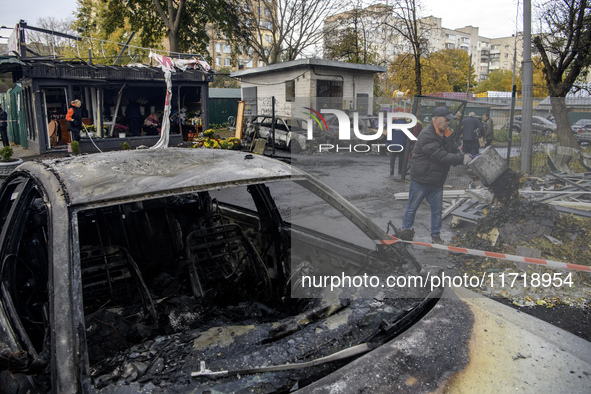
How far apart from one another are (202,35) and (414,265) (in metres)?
27.8

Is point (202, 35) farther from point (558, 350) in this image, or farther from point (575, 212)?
point (558, 350)

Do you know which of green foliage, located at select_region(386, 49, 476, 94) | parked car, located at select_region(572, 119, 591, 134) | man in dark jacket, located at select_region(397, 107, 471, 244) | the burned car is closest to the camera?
the burned car

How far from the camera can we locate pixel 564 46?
1250 centimetres

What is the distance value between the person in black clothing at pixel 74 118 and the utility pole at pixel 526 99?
13524 mm

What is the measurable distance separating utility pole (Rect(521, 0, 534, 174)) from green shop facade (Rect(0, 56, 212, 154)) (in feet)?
44.4

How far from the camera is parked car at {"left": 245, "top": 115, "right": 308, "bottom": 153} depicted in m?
15.9

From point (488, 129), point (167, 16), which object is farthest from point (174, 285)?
point (167, 16)

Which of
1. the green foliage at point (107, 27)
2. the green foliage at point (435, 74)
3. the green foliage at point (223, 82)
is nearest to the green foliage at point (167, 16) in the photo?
the green foliage at point (107, 27)

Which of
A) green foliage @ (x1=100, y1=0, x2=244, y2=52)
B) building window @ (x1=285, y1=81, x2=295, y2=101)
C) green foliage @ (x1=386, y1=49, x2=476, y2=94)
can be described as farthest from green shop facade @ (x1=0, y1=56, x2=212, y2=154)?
green foliage @ (x1=386, y1=49, x2=476, y2=94)

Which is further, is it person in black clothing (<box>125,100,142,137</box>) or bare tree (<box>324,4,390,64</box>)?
bare tree (<box>324,4,390,64</box>)

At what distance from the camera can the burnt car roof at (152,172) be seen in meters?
1.93

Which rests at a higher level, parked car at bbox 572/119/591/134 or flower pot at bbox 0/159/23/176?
parked car at bbox 572/119/591/134

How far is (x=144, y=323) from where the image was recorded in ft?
7.95

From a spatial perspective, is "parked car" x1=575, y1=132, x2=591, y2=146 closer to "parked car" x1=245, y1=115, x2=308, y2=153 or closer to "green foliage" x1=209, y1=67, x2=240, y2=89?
"parked car" x1=245, y1=115, x2=308, y2=153
